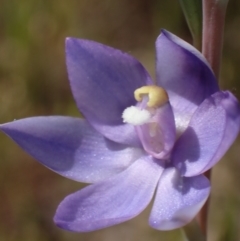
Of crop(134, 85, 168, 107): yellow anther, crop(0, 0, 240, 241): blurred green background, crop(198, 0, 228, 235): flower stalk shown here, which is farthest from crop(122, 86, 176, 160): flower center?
crop(0, 0, 240, 241): blurred green background

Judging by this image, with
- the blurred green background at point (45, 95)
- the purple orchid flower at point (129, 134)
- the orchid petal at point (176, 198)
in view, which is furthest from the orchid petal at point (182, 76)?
the blurred green background at point (45, 95)

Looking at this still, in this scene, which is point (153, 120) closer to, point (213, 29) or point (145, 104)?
point (145, 104)

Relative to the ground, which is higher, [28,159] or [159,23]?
[159,23]

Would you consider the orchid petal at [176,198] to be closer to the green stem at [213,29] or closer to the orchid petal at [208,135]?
the orchid petal at [208,135]

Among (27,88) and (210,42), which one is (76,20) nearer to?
(27,88)

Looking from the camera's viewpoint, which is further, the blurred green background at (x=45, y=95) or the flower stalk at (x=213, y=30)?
the blurred green background at (x=45, y=95)

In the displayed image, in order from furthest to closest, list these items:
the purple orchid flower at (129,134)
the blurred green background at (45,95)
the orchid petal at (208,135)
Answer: the blurred green background at (45,95) → the purple orchid flower at (129,134) → the orchid petal at (208,135)

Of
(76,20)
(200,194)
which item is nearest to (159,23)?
(76,20)
